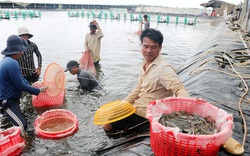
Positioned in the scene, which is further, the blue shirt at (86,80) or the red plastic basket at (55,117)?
the blue shirt at (86,80)

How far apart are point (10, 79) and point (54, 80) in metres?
1.37

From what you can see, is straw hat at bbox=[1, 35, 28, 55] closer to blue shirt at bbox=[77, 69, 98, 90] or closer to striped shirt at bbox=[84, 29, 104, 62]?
blue shirt at bbox=[77, 69, 98, 90]

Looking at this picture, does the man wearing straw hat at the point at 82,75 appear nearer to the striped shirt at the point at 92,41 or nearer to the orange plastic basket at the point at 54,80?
the orange plastic basket at the point at 54,80

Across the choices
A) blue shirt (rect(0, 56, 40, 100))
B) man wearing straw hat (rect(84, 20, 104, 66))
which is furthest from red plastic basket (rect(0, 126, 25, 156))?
man wearing straw hat (rect(84, 20, 104, 66))

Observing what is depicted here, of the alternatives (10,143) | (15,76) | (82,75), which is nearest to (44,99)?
(82,75)

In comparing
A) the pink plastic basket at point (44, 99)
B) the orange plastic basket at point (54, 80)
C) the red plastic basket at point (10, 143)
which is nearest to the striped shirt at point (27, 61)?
the pink plastic basket at point (44, 99)

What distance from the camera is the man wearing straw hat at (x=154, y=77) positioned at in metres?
3.03

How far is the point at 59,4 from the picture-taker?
75438 mm

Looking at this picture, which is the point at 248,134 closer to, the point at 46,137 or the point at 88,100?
the point at 46,137

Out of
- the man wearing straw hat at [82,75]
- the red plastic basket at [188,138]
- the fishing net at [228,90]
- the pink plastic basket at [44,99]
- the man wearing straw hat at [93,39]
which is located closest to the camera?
the red plastic basket at [188,138]

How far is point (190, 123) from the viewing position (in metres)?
Answer: 2.38

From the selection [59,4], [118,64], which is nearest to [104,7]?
[59,4]

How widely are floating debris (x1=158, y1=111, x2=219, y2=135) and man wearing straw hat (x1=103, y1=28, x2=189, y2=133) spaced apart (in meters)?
0.37

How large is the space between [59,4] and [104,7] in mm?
21223
